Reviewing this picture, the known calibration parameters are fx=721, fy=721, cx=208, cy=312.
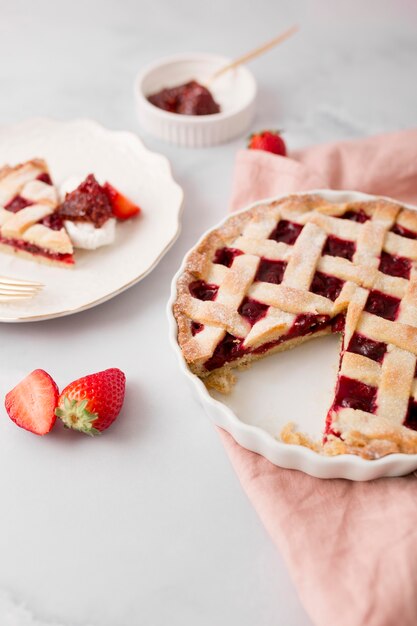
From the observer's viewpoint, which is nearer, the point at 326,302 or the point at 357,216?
the point at 326,302

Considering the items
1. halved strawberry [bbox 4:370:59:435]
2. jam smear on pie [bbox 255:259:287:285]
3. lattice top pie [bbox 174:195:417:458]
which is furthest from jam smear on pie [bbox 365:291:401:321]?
halved strawberry [bbox 4:370:59:435]

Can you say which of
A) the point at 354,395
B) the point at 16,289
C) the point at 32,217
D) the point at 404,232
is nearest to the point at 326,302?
the point at 354,395

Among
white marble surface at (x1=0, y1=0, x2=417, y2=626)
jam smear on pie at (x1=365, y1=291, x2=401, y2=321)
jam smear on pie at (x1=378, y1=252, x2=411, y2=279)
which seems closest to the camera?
white marble surface at (x1=0, y1=0, x2=417, y2=626)

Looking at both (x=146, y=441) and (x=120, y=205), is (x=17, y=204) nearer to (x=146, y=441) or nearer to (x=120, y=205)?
(x=120, y=205)

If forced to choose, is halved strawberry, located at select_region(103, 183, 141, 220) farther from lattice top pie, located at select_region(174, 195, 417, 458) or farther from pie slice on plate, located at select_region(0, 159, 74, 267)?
lattice top pie, located at select_region(174, 195, 417, 458)

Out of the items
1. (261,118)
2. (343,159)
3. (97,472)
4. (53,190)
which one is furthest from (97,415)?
(261,118)

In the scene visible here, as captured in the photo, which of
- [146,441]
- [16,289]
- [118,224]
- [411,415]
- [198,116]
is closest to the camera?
[411,415]
